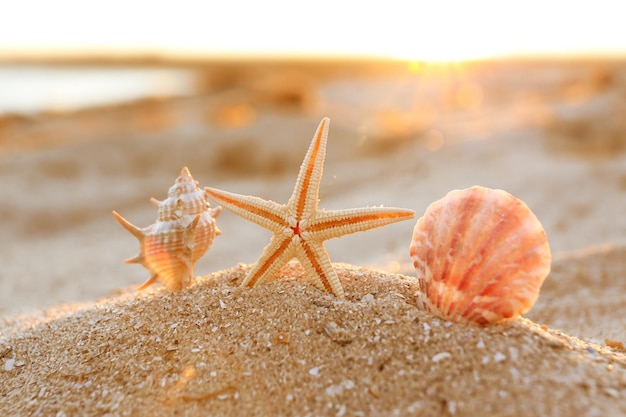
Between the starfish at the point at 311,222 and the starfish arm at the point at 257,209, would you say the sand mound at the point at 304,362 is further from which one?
the starfish arm at the point at 257,209

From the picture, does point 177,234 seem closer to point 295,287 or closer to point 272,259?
point 272,259

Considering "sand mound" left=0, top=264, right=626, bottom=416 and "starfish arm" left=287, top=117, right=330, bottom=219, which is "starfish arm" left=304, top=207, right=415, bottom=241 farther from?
"sand mound" left=0, top=264, right=626, bottom=416

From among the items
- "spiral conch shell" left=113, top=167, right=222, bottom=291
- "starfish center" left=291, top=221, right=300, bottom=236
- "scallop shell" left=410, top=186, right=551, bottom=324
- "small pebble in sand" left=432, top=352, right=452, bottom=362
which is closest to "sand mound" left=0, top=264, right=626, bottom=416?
"small pebble in sand" left=432, top=352, right=452, bottom=362

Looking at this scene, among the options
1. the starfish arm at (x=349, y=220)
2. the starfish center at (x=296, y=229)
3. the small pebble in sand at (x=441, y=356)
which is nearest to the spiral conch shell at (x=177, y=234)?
the starfish center at (x=296, y=229)

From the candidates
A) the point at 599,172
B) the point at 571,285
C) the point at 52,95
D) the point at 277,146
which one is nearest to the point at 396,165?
the point at 277,146

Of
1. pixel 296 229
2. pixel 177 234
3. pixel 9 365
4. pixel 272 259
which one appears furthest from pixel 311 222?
pixel 9 365

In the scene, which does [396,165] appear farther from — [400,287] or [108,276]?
[400,287]
